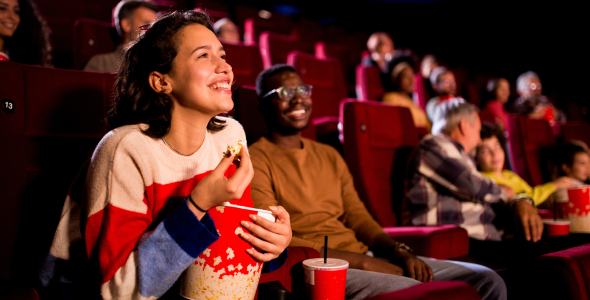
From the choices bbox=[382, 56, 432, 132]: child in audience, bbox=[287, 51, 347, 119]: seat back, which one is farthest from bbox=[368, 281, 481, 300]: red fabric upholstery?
bbox=[382, 56, 432, 132]: child in audience

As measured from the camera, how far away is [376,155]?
1434 mm

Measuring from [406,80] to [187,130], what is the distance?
6.62ft

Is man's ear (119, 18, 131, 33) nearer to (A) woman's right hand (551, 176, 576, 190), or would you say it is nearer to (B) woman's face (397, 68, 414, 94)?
(B) woman's face (397, 68, 414, 94)

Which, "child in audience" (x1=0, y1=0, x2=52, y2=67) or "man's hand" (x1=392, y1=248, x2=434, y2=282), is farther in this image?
"child in audience" (x1=0, y1=0, x2=52, y2=67)

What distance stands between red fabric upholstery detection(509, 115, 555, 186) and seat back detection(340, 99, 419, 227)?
0.89 meters

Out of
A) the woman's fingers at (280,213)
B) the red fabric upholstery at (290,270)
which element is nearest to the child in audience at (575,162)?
the red fabric upholstery at (290,270)

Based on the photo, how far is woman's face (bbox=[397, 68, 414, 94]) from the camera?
246 cm

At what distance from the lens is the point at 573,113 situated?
3.51 metres

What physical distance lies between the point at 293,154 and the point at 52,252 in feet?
1.96

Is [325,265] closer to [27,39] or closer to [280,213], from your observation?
[280,213]

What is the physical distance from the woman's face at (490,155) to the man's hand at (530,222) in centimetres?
47

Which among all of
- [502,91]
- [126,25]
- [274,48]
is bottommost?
[502,91]

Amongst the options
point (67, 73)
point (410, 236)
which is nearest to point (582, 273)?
point (410, 236)

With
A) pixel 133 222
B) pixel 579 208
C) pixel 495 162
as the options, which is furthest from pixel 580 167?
pixel 133 222
